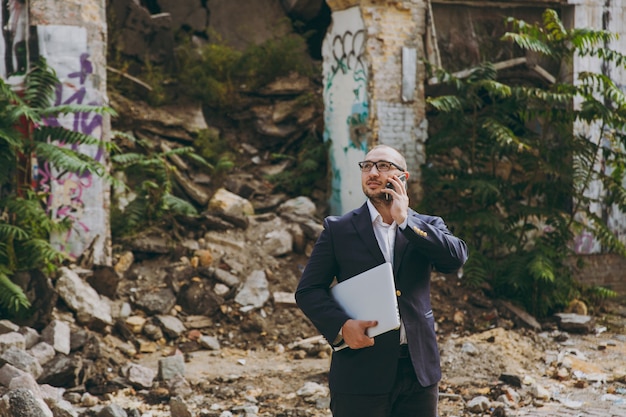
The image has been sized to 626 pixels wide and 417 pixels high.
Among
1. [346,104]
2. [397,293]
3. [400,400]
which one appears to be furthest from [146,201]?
[400,400]

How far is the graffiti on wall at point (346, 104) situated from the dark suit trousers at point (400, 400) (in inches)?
315

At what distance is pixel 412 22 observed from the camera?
464 inches

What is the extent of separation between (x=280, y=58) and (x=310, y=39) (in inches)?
55.2

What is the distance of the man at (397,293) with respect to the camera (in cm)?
381

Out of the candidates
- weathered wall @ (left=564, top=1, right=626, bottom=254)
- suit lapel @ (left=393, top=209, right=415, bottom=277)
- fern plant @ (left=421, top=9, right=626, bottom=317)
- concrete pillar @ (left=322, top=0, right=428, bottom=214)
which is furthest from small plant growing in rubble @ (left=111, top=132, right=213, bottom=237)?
suit lapel @ (left=393, top=209, right=415, bottom=277)

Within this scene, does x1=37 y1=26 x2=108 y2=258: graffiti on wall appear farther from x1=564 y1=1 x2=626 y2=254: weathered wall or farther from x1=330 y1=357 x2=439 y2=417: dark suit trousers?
x1=564 y1=1 x2=626 y2=254: weathered wall

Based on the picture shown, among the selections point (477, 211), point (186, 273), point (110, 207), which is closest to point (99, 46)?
point (110, 207)

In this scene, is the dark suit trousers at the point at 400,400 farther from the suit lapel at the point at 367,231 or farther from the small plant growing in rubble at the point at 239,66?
the small plant growing in rubble at the point at 239,66

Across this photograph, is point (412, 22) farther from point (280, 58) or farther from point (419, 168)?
point (280, 58)

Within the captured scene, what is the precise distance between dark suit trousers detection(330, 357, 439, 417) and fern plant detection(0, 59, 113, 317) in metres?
5.19

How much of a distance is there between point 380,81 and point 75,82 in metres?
4.17

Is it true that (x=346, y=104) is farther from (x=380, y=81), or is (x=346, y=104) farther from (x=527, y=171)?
(x=527, y=171)

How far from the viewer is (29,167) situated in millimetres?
9320

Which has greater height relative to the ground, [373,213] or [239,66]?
[239,66]
